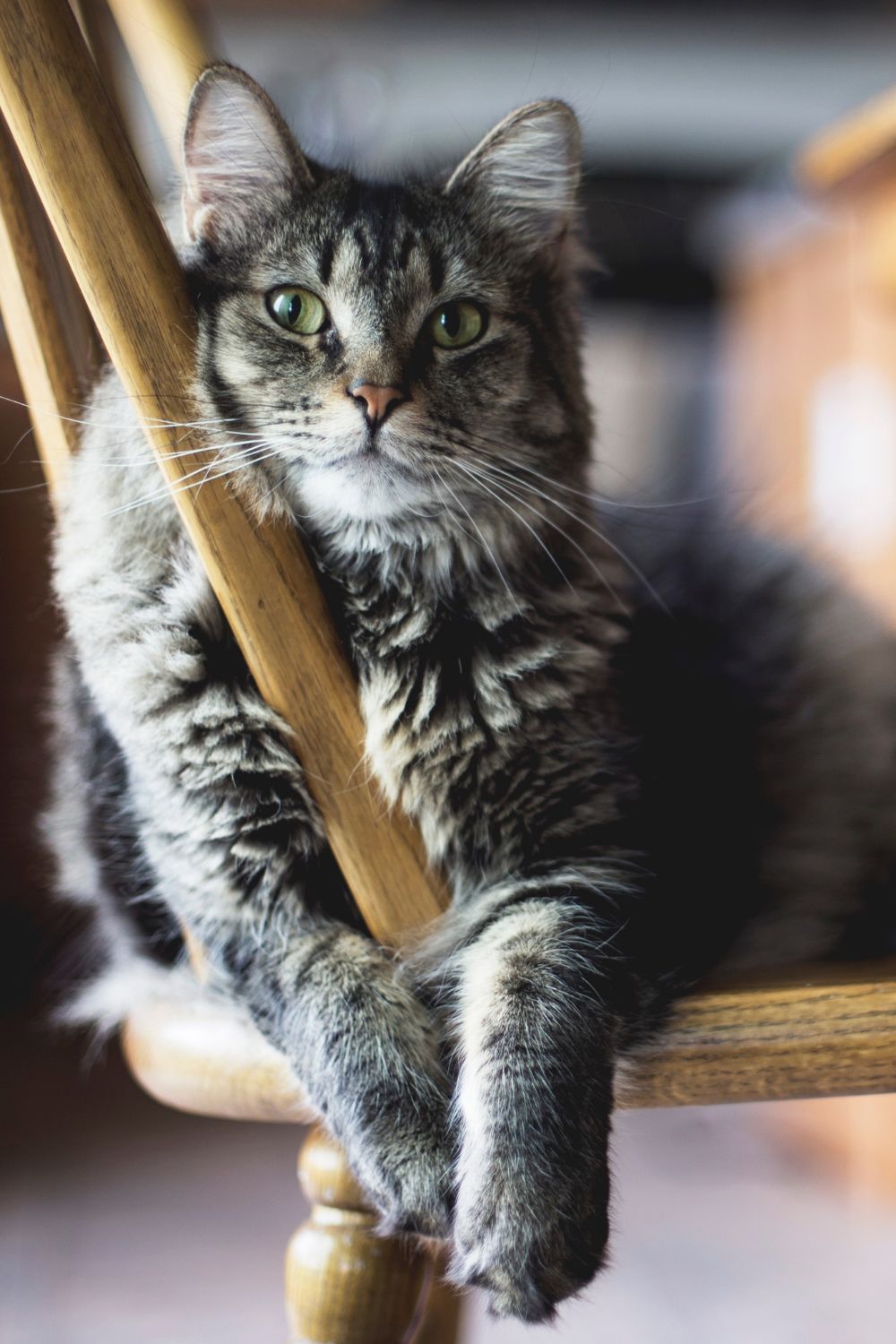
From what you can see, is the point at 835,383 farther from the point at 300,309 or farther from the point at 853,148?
the point at 300,309

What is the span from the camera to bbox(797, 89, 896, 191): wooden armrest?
1.48 m

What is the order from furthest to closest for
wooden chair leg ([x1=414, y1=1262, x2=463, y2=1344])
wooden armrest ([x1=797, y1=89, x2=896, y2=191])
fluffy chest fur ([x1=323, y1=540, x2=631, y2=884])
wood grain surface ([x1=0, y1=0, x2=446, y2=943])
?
wooden armrest ([x1=797, y1=89, x2=896, y2=191]) < wooden chair leg ([x1=414, y1=1262, x2=463, y2=1344]) < fluffy chest fur ([x1=323, y1=540, x2=631, y2=884]) < wood grain surface ([x1=0, y1=0, x2=446, y2=943])

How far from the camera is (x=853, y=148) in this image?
1.56m

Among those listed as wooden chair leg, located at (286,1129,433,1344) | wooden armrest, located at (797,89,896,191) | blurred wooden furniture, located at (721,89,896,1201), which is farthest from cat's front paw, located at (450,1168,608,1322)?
wooden armrest, located at (797,89,896,191)

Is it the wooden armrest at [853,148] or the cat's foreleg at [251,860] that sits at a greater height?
the wooden armrest at [853,148]

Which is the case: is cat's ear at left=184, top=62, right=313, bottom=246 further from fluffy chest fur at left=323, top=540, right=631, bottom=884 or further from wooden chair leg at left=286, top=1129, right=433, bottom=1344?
wooden chair leg at left=286, top=1129, right=433, bottom=1344

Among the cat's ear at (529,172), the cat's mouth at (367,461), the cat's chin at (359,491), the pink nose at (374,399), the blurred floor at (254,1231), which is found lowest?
the blurred floor at (254,1231)

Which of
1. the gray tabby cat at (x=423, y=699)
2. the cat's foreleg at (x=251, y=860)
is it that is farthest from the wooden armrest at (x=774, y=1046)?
the cat's foreleg at (x=251, y=860)

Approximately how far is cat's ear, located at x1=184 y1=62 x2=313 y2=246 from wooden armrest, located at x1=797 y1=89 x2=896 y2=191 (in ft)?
3.36

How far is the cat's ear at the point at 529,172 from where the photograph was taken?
80 centimetres

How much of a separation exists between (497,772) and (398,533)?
0.59 feet

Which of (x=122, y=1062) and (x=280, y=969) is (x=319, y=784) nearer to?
(x=280, y=969)

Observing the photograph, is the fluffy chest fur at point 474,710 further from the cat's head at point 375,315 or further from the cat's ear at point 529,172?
the cat's ear at point 529,172

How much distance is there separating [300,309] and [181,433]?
0.57 ft
